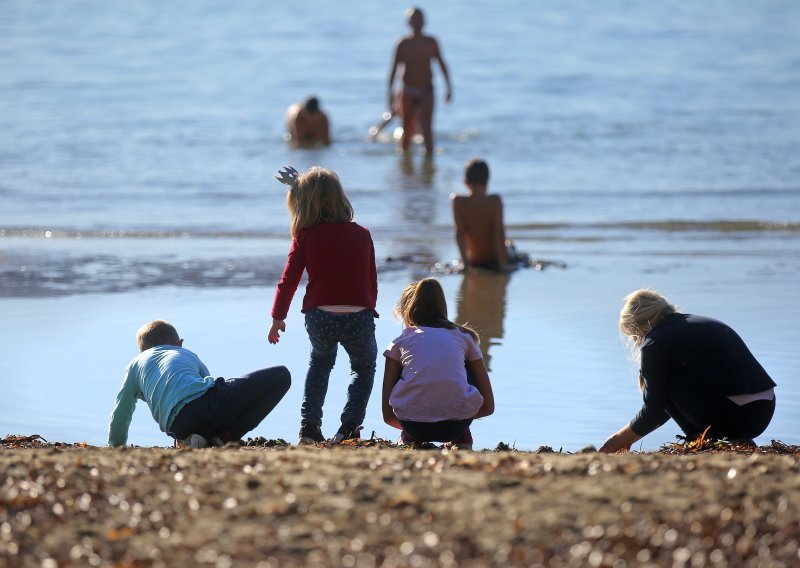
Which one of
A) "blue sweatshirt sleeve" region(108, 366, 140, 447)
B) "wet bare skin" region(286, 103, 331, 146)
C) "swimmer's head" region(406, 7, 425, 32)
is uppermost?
"swimmer's head" region(406, 7, 425, 32)

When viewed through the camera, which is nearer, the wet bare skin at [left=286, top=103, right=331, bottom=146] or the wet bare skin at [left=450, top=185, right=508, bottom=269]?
the wet bare skin at [left=450, top=185, right=508, bottom=269]

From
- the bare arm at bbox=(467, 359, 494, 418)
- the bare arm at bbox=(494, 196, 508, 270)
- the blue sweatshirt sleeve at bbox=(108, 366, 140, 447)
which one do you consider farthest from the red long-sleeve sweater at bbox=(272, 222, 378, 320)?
the bare arm at bbox=(494, 196, 508, 270)

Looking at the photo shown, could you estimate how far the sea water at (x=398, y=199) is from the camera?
704cm

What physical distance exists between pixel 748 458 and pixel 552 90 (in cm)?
2500

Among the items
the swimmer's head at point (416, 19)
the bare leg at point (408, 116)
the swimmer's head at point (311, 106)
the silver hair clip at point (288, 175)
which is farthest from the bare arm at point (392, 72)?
the silver hair clip at point (288, 175)

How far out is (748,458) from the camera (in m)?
4.53

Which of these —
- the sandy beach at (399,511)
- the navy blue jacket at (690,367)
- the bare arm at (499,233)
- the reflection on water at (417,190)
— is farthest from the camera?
the reflection on water at (417,190)

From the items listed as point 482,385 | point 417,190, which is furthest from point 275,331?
point 417,190

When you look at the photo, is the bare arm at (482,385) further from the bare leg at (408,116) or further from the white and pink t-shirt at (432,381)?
the bare leg at (408,116)

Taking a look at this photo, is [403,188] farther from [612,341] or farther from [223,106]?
[223,106]

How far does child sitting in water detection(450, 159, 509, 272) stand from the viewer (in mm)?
10055

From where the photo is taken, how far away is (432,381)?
5.43 meters

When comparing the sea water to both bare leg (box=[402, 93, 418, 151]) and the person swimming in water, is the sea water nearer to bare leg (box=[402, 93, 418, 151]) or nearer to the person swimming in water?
the person swimming in water

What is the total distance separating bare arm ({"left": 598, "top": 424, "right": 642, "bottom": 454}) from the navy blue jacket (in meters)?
0.03
